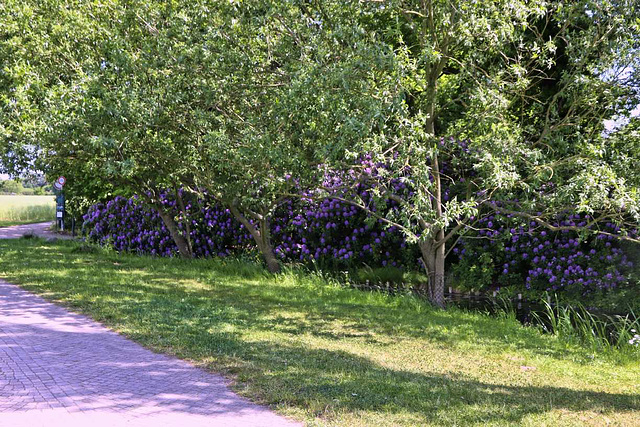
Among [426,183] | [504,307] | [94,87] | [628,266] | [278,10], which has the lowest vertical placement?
[504,307]

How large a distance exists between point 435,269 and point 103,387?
624 centimetres

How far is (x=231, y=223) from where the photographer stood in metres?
14.3

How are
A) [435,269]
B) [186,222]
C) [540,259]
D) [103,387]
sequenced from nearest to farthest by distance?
[103,387] → [435,269] → [540,259] → [186,222]

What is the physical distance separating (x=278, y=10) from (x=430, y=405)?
5.08 meters

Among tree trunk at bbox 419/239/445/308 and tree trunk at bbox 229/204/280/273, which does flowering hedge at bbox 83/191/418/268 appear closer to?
tree trunk at bbox 229/204/280/273

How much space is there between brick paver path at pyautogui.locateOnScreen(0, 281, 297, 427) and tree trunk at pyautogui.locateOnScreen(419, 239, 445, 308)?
17.2 feet

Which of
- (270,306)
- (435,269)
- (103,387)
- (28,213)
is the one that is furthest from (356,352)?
(28,213)

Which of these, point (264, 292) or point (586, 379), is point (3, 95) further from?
point (586, 379)

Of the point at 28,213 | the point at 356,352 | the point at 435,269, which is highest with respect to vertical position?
the point at 28,213

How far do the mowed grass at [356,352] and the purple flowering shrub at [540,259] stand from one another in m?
1.86

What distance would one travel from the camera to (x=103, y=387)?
4.73 m

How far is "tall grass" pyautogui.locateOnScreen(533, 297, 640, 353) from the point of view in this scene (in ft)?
23.3

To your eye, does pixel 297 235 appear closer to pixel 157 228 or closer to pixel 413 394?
pixel 157 228

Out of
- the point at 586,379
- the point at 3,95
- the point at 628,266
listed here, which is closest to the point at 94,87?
the point at 3,95
